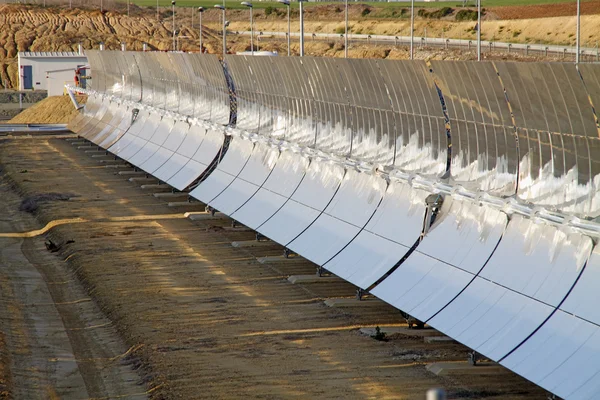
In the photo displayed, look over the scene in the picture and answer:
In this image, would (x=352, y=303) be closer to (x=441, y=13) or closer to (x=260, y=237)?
(x=260, y=237)

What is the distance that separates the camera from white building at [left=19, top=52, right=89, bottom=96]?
7594 cm

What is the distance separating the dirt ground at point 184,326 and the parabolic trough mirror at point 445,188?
565 mm

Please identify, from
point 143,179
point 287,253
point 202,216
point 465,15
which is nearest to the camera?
point 287,253

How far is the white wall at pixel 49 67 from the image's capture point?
7662 cm

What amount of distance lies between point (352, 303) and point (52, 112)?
167ft

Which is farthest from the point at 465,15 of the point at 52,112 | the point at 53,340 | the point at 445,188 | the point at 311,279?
the point at 53,340

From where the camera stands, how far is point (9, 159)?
41.0 meters

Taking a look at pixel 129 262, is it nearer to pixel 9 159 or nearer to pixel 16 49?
pixel 9 159

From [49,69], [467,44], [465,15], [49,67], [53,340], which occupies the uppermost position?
[465,15]

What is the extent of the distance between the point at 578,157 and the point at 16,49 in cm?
10470

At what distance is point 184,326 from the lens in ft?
49.4

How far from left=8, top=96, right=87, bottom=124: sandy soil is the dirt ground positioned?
39.2m

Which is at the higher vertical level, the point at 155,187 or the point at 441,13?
the point at 441,13

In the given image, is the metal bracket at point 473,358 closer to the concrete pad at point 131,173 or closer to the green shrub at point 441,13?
the concrete pad at point 131,173
